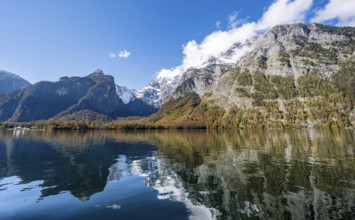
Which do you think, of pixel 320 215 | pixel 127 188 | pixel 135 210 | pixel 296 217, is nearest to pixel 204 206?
pixel 135 210

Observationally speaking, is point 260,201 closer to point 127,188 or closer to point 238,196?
point 238,196

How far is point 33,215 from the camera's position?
24734mm

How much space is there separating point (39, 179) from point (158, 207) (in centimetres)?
2687

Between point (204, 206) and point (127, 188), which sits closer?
point (204, 206)

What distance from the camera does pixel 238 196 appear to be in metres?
29.1

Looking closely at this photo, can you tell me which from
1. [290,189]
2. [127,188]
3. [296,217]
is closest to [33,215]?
[127,188]

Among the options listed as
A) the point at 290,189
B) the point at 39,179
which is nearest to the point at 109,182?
the point at 39,179

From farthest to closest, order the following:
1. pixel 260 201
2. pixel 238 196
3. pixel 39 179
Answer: pixel 39 179, pixel 238 196, pixel 260 201

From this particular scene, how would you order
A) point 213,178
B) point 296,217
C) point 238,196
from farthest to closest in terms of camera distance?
point 213,178 < point 238,196 < point 296,217

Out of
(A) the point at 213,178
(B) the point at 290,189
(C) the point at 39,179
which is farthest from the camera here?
(C) the point at 39,179

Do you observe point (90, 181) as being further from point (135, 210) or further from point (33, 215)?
point (135, 210)

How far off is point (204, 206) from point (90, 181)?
2174 centimetres

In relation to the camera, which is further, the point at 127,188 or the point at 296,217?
the point at 127,188

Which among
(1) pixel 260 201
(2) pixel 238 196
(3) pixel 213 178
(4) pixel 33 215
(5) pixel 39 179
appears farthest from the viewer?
(5) pixel 39 179
